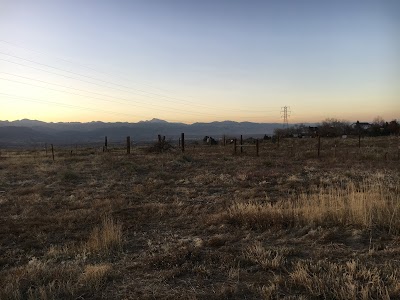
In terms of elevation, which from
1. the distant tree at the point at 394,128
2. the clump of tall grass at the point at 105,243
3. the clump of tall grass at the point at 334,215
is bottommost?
the clump of tall grass at the point at 105,243

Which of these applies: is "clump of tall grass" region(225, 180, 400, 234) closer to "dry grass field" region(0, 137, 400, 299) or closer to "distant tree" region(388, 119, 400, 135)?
"dry grass field" region(0, 137, 400, 299)

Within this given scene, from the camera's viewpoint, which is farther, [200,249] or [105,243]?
[105,243]

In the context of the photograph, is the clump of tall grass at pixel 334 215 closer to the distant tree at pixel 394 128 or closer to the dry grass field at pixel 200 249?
the dry grass field at pixel 200 249

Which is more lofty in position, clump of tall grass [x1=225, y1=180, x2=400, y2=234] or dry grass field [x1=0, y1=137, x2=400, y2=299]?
clump of tall grass [x1=225, y1=180, x2=400, y2=234]

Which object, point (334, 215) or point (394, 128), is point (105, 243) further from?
point (394, 128)

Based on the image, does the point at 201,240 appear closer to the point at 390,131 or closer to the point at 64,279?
the point at 64,279

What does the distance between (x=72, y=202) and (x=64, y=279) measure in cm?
805

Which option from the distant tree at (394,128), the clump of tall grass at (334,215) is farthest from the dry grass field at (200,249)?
the distant tree at (394,128)

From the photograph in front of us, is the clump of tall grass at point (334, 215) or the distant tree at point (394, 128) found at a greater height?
the distant tree at point (394, 128)

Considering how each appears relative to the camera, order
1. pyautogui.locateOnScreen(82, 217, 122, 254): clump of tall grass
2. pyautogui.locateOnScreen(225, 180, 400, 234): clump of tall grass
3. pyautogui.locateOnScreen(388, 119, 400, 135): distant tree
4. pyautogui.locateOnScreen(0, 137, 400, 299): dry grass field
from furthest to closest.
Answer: pyautogui.locateOnScreen(388, 119, 400, 135): distant tree < pyautogui.locateOnScreen(225, 180, 400, 234): clump of tall grass < pyautogui.locateOnScreen(82, 217, 122, 254): clump of tall grass < pyautogui.locateOnScreen(0, 137, 400, 299): dry grass field

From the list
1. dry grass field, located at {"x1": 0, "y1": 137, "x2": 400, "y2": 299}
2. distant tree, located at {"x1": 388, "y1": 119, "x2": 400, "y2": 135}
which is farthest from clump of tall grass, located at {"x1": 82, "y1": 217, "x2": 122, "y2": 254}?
distant tree, located at {"x1": 388, "y1": 119, "x2": 400, "y2": 135}

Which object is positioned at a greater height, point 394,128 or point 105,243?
point 394,128

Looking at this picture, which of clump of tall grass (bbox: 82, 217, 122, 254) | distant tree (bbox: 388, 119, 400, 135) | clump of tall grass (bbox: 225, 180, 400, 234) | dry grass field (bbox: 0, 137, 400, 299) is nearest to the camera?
dry grass field (bbox: 0, 137, 400, 299)

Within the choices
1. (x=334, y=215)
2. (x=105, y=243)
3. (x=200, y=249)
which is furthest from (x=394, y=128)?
(x=105, y=243)
